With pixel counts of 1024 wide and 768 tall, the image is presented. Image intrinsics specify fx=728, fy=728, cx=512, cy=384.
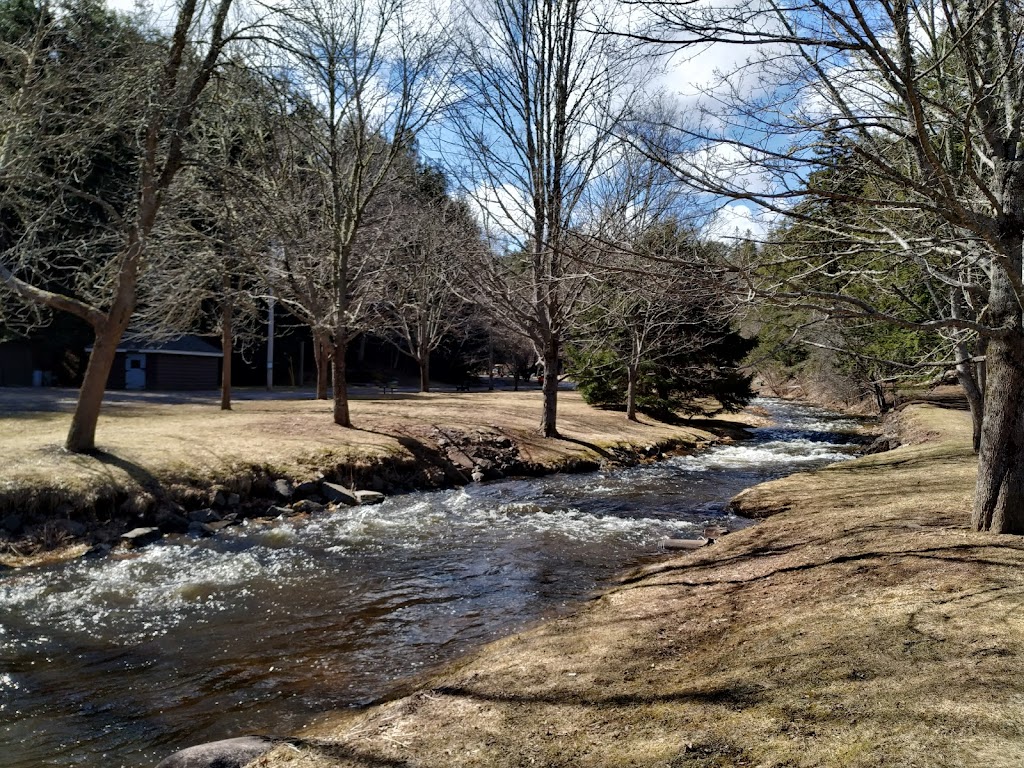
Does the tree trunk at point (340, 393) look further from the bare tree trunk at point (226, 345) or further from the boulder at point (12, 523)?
the boulder at point (12, 523)

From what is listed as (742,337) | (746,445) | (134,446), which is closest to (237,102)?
(134,446)

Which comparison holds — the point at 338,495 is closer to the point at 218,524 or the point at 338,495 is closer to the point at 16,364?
the point at 218,524

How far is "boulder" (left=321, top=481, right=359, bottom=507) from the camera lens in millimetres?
13508

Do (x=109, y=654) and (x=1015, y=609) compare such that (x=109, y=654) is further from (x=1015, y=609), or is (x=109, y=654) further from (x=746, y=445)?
(x=746, y=445)

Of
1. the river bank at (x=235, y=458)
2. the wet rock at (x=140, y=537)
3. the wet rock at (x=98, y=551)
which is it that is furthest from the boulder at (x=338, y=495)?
the wet rock at (x=98, y=551)

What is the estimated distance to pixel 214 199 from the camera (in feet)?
52.9

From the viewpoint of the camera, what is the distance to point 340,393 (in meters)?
18.8

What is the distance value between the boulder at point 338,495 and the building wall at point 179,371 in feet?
83.2

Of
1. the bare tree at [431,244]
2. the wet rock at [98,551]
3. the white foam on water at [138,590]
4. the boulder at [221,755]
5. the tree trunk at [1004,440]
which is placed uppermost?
the bare tree at [431,244]

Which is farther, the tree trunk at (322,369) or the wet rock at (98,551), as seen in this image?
the tree trunk at (322,369)

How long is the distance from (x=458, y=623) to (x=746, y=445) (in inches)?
739

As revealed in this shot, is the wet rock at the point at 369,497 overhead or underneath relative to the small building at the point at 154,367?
underneath

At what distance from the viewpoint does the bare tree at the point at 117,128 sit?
10945mm

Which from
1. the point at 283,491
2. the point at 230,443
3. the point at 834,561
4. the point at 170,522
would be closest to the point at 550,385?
the point at 230,443
